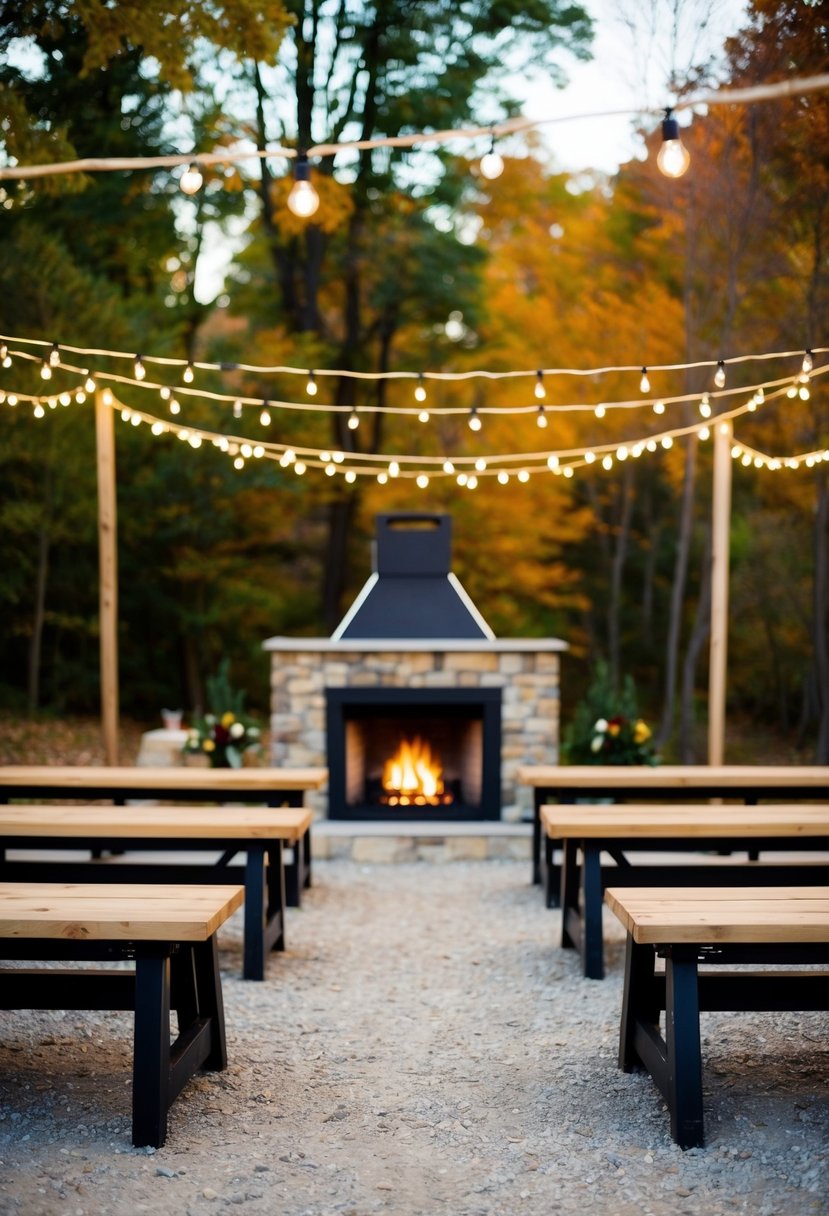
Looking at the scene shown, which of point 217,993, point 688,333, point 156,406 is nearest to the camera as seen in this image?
point 217,993

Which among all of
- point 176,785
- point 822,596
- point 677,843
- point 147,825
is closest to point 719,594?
point 677,843

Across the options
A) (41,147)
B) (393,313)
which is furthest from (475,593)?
(41,147)

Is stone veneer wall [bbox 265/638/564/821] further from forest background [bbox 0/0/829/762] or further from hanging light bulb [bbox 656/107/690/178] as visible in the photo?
hanging light bulb [bbox 656/107/690/178]

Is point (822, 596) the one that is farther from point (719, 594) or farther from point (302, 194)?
point (302, 194)

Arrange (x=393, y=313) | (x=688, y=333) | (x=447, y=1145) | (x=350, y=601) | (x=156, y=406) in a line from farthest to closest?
(x=350, y=601) < (x=393, y=313) < (x=156, y=406) < (x=688, y=333) < (x=447, y=1145)

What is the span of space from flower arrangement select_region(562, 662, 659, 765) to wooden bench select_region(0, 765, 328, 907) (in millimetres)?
2569

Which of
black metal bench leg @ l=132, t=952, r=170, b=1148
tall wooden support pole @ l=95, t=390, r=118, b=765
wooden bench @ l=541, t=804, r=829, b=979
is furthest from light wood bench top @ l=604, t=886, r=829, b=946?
tall wooden support pole @ l=95, t=390, r=118, b=765

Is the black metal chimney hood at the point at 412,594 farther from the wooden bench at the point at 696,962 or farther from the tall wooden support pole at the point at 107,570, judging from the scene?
the wooden bench at the point at 696,962

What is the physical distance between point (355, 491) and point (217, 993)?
10.5 m

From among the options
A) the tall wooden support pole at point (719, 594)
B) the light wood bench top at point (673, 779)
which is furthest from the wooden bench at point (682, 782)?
the tall wooden support pole at point (719, 594)

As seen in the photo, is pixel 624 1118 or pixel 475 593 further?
pixel 475 593

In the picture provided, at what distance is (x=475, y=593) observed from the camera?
13.8m

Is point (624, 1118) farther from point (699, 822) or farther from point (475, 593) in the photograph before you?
point (475, 593)

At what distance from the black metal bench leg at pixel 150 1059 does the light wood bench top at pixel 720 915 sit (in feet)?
4.23
